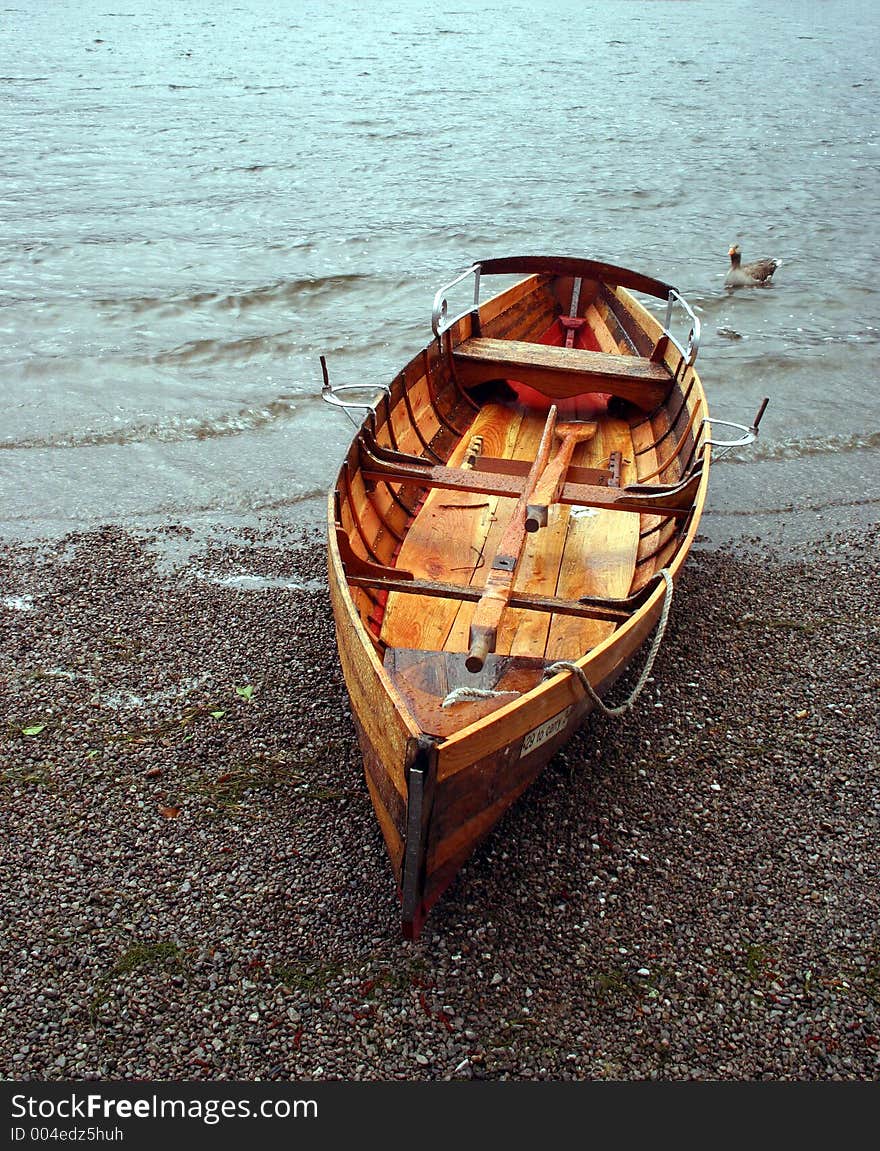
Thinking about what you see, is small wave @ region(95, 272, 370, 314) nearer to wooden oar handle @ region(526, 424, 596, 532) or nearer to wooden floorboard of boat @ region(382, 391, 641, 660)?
wooden floorboard of boat @ region(382, 391, 641, 660)

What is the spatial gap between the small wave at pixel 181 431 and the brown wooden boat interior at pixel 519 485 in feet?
10.0

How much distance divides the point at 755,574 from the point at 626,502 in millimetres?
1844

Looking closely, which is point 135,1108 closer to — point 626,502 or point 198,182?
point 626,502

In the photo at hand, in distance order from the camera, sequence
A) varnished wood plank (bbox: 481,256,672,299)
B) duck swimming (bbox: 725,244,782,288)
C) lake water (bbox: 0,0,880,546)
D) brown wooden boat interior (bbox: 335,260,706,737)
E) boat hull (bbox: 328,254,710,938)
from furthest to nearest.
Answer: duck swimming (bbox: 725,244,782,288), lake water (bbox: 0,0,880,546), varnished wood plank (bbox: 481,256,672,299), brown wooden boat interior (bbox: 335,260,706,737), boat hull (bbox: 328,254,710,938)

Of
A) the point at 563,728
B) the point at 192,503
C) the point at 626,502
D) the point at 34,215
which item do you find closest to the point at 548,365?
the point at 626,502

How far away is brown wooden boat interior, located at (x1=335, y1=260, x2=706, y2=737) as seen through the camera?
5.72 metres

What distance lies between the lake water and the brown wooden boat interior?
59.2 inches

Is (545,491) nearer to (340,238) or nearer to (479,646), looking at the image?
(479,646)

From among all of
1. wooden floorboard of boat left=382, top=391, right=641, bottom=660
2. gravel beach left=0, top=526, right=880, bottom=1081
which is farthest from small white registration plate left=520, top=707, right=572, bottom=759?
wooden floorboard of boat left=382, top=391, right=641, bottom=660

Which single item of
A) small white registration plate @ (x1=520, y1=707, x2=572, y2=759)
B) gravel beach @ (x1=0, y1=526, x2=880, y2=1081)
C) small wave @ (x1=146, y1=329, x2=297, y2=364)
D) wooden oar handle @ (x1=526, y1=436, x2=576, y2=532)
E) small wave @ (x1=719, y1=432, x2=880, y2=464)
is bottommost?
small wave @ (x1=719, y1=432, x2=880, y2=464)

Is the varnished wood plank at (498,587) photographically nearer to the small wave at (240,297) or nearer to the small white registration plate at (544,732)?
the small white registration plate at (544,732)

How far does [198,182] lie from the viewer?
2069 cm

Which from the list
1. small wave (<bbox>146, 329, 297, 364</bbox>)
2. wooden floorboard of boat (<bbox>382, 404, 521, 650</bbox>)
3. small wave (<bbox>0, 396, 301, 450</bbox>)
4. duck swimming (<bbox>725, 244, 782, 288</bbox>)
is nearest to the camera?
wooden floorboard of boat (<bbox>382, 404, 521, 650</bbox>)

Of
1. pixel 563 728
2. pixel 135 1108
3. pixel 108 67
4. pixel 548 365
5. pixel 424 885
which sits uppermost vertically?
pixel 108 67
